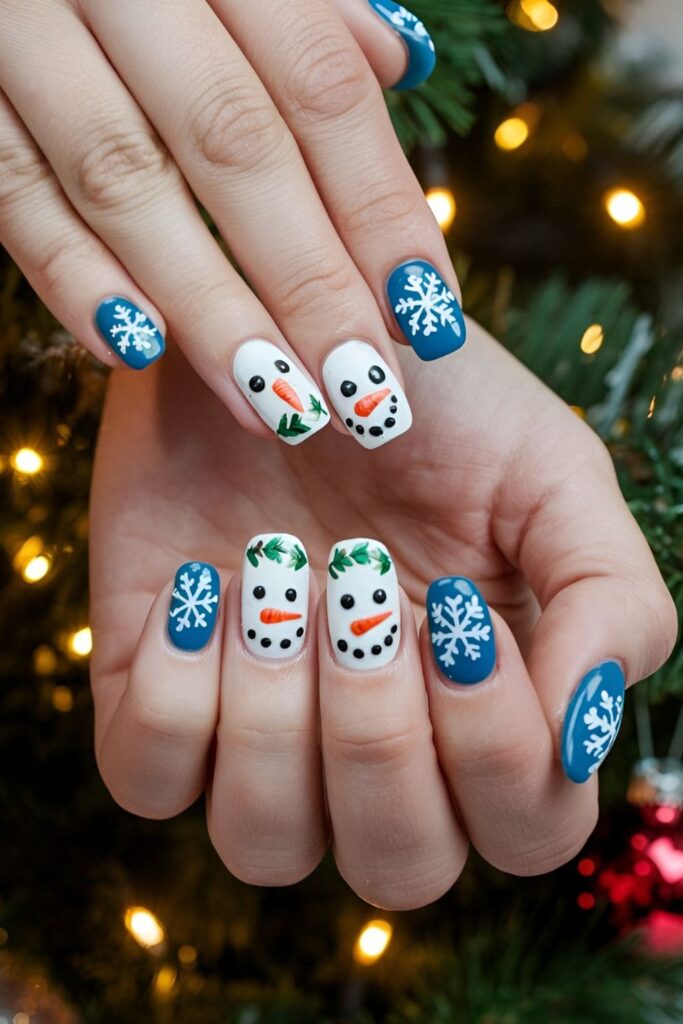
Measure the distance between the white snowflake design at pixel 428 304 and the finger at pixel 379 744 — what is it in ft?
0.38

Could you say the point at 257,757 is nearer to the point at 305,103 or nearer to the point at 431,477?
the point at 431,477

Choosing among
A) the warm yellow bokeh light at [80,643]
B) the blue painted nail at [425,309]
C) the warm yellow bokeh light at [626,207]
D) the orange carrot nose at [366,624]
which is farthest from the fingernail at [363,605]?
the warm yellow bokeh light at [626,207]

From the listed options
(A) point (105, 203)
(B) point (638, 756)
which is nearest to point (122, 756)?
(A) point (105, 203)

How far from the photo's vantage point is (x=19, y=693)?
609 mm

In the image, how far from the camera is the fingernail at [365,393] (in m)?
0.44

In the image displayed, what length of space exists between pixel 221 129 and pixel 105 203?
6 cm

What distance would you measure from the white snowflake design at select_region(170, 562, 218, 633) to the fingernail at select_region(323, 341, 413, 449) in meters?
0.10

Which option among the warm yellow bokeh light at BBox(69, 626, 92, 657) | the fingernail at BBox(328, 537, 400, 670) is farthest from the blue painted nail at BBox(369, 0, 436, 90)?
the warm yellow bokeh light at BBox(69, 626, 92, 657)

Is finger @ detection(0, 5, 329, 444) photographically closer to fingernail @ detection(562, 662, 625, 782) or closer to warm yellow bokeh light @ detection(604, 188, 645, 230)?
fingernail @ detection(562, 662, 625, 782)

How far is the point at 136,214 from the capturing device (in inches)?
16.8

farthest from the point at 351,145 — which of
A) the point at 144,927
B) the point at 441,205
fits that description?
the point at 144,927

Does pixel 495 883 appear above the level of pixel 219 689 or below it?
below

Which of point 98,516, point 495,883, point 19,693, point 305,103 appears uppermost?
point 305,103

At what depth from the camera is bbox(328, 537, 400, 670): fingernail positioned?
41 cm
